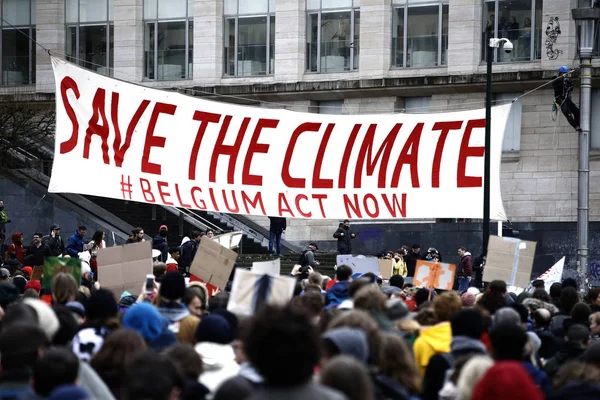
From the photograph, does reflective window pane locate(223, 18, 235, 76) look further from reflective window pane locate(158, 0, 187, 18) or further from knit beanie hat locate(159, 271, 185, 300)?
knit beanie hat locate(159, 271, 185, 300)

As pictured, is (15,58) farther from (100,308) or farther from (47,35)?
(100,308)

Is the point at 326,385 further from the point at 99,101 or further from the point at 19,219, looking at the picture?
the point at 19,219

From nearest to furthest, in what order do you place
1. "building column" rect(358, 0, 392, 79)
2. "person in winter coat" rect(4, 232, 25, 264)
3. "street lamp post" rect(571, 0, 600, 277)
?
1. "street lamp post" rect(571, 0, 600, 277)
2. "person in winter coat" rect(4, 232, 25, 264)
3. "building column" rect(358, 0, 392, 79)

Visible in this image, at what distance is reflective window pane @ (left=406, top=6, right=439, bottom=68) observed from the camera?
40.7 meters

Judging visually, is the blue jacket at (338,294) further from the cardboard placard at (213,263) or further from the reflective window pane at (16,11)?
the reflective window pane at (16,11)

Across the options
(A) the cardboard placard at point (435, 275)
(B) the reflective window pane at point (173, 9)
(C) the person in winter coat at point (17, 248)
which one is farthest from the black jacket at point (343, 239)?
(A) the cardboard placard at point (435, 275)

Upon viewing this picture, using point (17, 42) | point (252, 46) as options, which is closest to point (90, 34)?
point (17, 42)

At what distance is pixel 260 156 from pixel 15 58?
86.4 ft

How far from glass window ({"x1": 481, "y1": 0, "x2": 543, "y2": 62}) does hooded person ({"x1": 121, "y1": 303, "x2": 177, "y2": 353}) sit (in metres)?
31.0

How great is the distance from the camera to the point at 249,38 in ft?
141

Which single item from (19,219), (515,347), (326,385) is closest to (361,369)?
(326,385)

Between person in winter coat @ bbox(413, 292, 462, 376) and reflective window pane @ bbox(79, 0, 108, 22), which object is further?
reflective window pane @ bbox(79, 0, 108, 22)

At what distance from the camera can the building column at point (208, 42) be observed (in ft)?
141

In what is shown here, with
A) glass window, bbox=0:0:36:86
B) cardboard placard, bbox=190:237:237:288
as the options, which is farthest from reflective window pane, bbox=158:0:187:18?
cardboard placard, bbox=190:237:237:288
